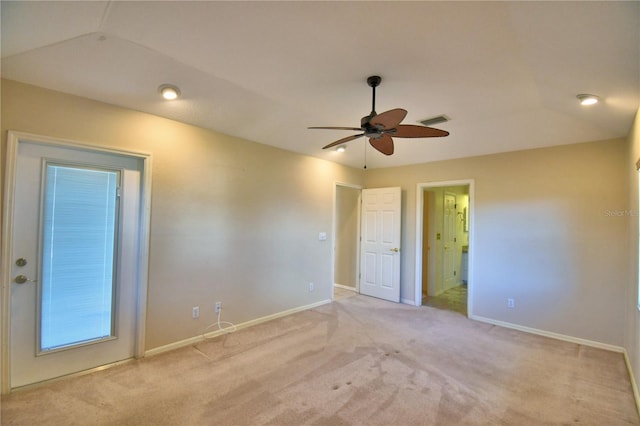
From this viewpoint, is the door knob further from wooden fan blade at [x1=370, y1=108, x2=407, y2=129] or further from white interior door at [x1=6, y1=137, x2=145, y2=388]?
wooden fan blade at [x1=370, y1=108, x2=407, y2=129]

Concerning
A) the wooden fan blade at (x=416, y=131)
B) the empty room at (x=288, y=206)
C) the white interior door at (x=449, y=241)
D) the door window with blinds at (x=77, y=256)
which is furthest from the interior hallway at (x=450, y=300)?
the door window with blinds at (x=77, y=256)

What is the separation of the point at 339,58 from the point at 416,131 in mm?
839

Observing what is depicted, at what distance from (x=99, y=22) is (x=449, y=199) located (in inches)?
248

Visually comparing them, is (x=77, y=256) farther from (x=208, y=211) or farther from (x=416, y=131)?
(x=416, y=131)

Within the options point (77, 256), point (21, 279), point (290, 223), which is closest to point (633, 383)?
point (290, 223)

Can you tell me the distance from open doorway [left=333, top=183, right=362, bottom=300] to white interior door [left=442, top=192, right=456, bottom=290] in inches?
74.6

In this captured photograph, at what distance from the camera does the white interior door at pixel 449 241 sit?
624cm

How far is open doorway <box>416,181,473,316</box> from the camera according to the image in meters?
5.11

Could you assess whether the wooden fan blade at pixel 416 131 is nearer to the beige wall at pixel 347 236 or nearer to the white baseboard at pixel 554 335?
the white baseboard at pixel 554 335

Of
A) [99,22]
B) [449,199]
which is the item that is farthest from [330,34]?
[449,199]

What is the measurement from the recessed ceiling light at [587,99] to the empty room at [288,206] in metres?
0.02

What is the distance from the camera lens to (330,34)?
2002mm

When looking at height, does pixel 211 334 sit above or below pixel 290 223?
below

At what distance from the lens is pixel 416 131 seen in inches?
94.0
